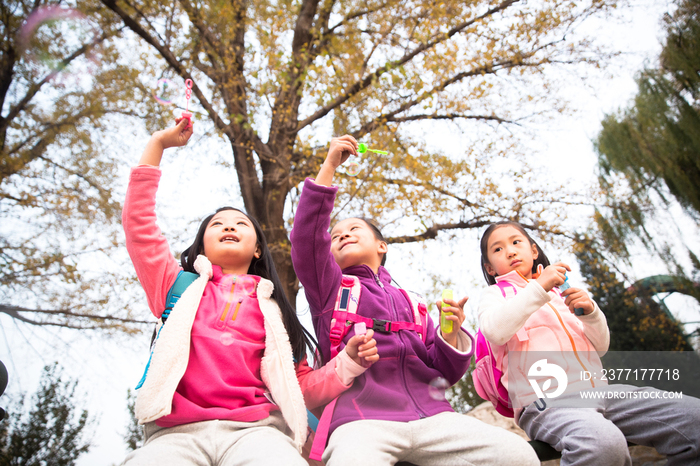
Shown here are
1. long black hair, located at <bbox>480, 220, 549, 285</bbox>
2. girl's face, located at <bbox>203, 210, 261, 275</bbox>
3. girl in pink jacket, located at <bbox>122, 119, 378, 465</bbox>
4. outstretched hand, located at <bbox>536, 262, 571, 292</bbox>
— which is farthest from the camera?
long black hair, located at <bbox>480, 220, 549, 285</bbox>

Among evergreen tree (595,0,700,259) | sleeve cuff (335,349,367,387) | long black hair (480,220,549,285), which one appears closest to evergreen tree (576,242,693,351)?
evergreen tree (595,0,700,259)

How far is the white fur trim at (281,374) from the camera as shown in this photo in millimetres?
1483

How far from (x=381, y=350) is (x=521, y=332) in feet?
2.02

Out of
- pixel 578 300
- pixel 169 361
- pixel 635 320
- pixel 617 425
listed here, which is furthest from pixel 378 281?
pixel 635 320

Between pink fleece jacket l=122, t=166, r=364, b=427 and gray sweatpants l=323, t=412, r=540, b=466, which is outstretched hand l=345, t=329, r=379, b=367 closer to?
pink fleece jacket l=122, t=166, r=364, b=427

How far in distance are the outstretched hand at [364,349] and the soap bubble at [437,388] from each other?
0.31 m

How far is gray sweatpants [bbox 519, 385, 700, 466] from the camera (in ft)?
4.62

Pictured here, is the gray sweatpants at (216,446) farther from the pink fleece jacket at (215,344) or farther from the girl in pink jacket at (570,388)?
the girl in pink jacket at (570,388)

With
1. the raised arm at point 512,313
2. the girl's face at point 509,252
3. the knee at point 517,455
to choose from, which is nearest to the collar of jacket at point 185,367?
the knee at point 517,455

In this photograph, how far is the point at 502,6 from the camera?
5418mm

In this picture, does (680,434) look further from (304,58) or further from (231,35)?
(231,35)

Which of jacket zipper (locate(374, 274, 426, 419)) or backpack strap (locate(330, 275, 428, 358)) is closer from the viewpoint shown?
jacket zipper (locate(374, 274, 426, 419))

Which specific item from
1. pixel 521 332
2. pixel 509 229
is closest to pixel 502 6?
pixel 509 229

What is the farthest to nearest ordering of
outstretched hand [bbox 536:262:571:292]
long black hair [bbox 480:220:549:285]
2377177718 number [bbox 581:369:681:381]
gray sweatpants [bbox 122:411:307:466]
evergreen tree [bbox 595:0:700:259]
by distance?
evergreen tree [bbox 595:0:700:259] → long black hair [bbox 480:220:549:285] → 2377177718 number [bbox 581:369:681:381] → outstretched hand [bbox 536:262:571:292] → gray sweatpants [bbox 122:411:307:466]
